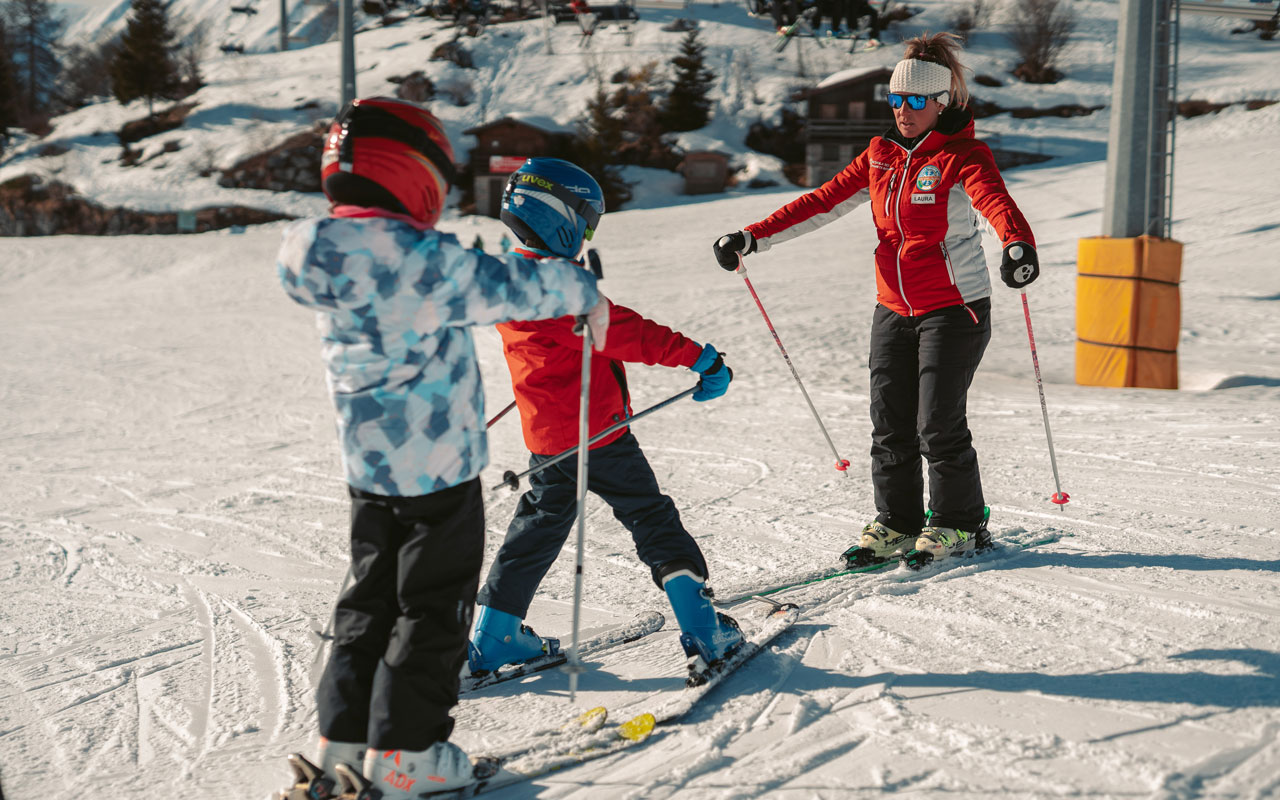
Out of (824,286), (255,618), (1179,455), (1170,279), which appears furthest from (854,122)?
(255,618)

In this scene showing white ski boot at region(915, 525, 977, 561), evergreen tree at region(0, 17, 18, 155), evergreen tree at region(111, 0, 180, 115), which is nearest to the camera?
white ski boot at region(915, 525, 977, 561)

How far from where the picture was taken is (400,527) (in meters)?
2.13

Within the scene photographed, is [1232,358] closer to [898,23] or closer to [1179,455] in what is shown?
[1179,455]

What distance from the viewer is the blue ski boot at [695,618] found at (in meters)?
2.69

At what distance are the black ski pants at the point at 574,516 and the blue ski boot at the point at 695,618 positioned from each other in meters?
0.04

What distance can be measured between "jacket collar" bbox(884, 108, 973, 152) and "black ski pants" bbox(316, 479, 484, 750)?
84.9 inches

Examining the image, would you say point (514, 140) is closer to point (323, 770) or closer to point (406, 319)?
point (406, 319)

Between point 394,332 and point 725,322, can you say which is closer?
point 394,332

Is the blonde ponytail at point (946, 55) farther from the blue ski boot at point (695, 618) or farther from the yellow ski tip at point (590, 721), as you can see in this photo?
the yellow ski tip at point (590, 721)

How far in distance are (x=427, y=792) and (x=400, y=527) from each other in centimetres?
60

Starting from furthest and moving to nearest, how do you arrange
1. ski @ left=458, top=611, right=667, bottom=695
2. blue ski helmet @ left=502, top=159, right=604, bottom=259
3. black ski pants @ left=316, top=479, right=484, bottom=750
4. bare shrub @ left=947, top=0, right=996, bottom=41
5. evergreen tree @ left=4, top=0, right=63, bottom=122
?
evergreen tree @ left=4, top=0, right=63, bottom=122 < bare shrub @ left=947, top=0, right=996, bottom=41 < ski @ left=458, top=611, right=667, bottom=695 < blue ski helmet @ left=502, top=159, right=604, bottom=259 < black ski pants @ left=316, top=479, right=484, bottom=750

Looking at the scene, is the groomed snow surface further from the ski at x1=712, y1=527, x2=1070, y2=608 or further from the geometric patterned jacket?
the geometric patterned jacket

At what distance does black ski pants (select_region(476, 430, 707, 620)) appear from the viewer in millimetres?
2689

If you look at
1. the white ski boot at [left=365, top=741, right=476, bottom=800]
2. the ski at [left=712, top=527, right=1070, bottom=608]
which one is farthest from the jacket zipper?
the white ski boot at [left=365, top=741, right=476, bottom=800]
